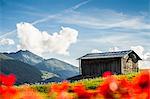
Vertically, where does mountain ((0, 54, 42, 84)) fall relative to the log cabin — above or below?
below

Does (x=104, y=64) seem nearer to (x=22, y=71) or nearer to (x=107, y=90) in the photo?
(x=107, y=90)

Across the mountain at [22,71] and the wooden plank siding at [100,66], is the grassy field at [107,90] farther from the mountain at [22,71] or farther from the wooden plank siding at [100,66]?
the mountain at [22,71]

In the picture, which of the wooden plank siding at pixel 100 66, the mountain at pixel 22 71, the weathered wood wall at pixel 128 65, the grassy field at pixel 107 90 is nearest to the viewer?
the grassy field at pixel 107 90

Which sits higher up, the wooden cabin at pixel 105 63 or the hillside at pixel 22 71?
the wooden cabin at pixel 105 63

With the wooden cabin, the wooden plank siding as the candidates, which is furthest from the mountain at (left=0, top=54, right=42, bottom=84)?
the wooden plank siding

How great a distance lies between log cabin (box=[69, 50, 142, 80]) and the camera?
34719 mm

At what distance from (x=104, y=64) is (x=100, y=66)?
37cm

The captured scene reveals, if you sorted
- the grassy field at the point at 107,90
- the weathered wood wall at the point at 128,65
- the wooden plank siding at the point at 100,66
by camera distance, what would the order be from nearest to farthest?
the grassy field at the point at 107,90 < the wooden plank siding at the point at 100,66 < the weathered wood wall at the point at 128,65

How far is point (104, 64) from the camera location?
35.1m

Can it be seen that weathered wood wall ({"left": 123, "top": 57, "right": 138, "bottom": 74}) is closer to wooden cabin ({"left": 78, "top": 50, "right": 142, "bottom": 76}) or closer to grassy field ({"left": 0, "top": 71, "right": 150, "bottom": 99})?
wooden cabin ({"left": 78, "top": 50, "right": 142, "bottom": 76})

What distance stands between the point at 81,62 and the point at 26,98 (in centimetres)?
3445

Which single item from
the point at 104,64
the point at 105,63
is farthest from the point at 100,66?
the point at 105,63

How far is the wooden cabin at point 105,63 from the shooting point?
34.7 meters

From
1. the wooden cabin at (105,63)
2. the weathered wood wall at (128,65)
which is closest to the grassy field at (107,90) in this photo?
the wooden cabin at (105,63)
